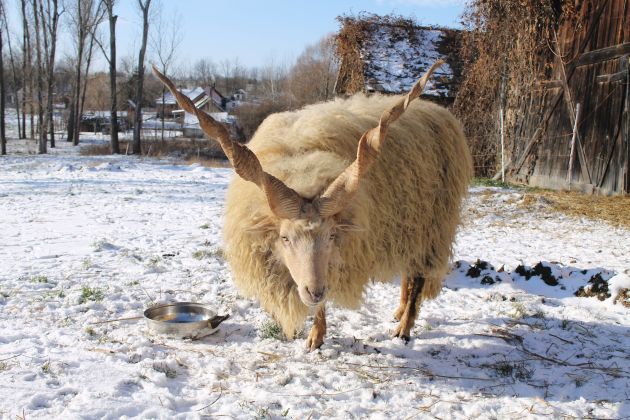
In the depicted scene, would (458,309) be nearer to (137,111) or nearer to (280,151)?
(280,151)

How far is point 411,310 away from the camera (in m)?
4.46

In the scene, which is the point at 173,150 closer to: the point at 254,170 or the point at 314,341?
the point at 314,341

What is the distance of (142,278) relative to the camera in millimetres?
5500

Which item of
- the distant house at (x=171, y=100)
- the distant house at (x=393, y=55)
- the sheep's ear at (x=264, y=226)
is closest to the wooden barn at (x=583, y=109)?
the distant house at (x=393, y=55)

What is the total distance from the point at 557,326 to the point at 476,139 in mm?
11564

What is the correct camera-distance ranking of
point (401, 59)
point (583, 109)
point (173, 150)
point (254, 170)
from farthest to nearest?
1. point (173, 150)
2. point (401, 59)
3. point (583, 109)
4. point (254, 170)

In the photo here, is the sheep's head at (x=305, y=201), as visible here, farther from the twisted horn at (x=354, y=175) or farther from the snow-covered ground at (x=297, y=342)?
the snow-covered ground at (x=297, y=342)

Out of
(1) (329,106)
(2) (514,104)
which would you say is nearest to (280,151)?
(1) (329,106)

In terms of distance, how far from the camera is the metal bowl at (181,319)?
4.06 metres

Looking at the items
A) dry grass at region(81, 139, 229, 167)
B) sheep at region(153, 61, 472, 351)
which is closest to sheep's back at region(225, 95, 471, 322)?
sheep at region(153, 61, 472, 351)

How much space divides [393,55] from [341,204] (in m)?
14.1

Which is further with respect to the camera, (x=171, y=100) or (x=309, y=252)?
(x=171, y=100)

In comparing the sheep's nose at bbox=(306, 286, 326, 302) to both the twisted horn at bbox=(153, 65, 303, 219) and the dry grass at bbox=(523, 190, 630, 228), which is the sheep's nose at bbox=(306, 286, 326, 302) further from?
the dry grass at bbox=(523, 190, 630, 228)

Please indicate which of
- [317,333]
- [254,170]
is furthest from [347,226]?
[317,333]
